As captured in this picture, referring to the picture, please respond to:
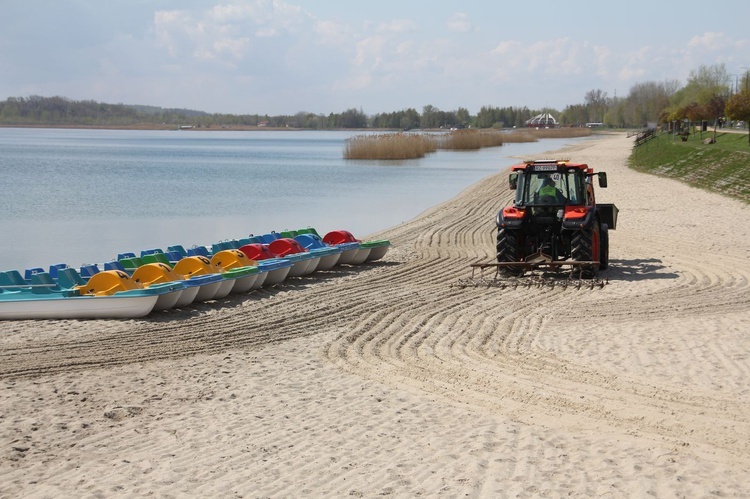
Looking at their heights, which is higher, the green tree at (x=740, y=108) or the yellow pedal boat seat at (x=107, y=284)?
the green tree at (x=740, y=108)

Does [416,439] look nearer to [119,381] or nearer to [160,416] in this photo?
[160,416]

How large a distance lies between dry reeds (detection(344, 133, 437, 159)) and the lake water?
1.47m

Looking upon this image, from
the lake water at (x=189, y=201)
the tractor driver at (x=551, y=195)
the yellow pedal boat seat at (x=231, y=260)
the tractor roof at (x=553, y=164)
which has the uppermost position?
the tractor roof at (x=553, y=164)

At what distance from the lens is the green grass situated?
31.4 meters

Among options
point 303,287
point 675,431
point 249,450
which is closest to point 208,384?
point 249,450

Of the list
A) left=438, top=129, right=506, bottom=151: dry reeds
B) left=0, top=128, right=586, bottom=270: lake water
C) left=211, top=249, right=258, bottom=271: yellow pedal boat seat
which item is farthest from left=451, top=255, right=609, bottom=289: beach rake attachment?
left=438, top=129, right=506, bottom=151: dry reeds

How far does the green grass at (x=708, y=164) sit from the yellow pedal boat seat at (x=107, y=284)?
A: 20.6 metres

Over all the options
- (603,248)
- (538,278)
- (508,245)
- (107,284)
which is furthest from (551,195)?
(107,284)

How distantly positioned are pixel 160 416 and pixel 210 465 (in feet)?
4.38

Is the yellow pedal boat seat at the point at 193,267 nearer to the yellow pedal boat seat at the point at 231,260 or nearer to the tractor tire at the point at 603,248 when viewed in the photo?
the yellow pedal boat seat at the point at 231,260

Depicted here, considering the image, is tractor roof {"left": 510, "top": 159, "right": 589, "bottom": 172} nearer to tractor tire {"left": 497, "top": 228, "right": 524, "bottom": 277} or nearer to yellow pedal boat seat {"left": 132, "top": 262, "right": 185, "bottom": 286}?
tractor tire {"left": 497, "top": 228, "right": 524, "bottom": 277}

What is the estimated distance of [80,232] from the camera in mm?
26844

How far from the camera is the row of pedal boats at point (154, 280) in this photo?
37.5 ft

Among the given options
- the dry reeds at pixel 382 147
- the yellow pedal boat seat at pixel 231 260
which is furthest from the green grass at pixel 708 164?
the yellow pedal boat seat at pixel 231 260
